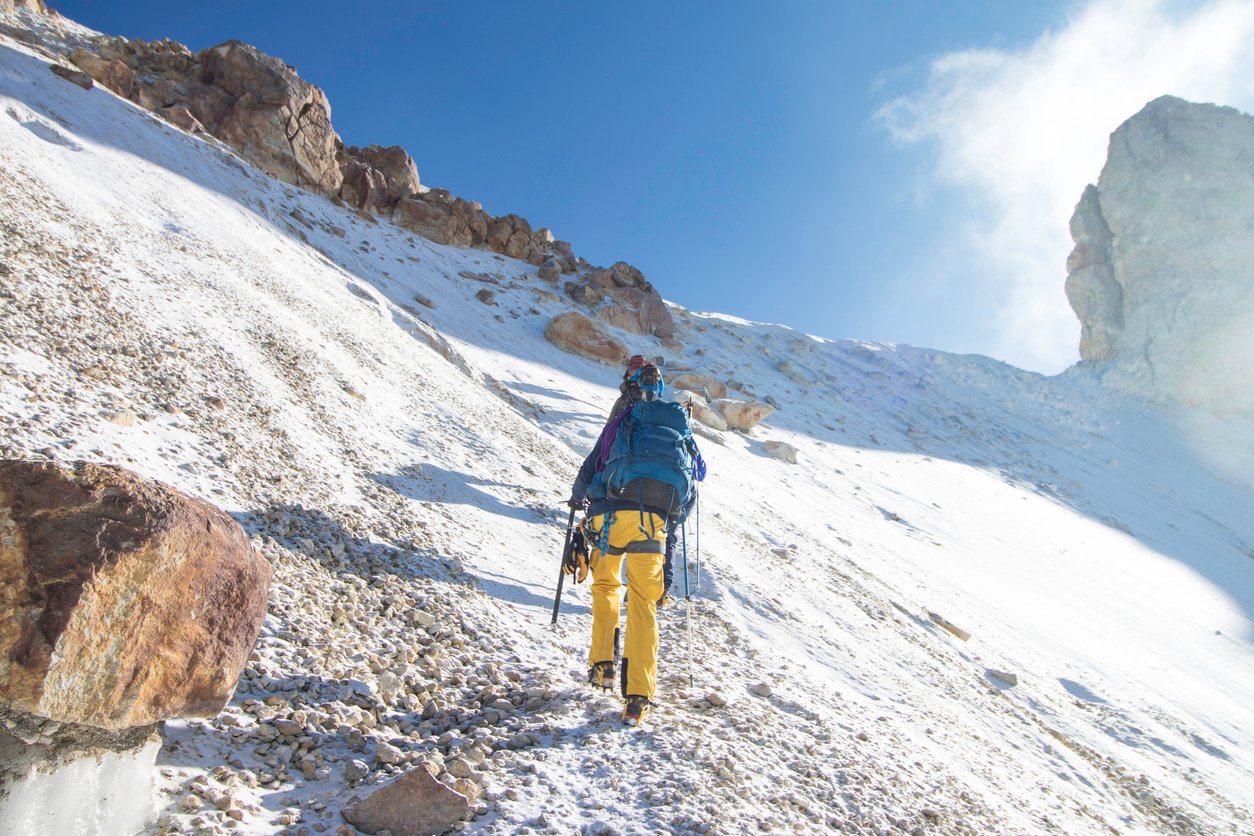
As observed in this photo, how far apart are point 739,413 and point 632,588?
17552 millimetres

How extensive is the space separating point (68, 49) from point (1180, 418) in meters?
71.0

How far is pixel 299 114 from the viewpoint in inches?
1221

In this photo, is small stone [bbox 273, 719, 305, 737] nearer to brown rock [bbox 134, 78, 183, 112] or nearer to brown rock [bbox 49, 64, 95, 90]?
brown rock [bbox 49, 64, 95, 90]

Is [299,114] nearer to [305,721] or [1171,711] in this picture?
[305,721]

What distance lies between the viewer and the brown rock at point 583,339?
23516 mm

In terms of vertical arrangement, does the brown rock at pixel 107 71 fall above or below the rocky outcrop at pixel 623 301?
above

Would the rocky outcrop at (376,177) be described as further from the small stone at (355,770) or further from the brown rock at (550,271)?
the small stone at (355,770)

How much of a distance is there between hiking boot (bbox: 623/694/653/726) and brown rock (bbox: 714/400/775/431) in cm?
1758

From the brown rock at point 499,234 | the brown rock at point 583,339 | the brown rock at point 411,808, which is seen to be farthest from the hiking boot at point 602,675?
the brown rock at point 499,234

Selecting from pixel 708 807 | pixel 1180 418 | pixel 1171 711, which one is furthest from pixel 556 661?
pixel 1180 418

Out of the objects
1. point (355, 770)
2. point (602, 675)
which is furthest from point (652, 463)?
point (355, 770)

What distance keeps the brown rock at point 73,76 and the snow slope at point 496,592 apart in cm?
49

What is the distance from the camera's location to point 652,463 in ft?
14.7

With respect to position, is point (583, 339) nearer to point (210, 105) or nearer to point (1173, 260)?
point (210, 105)
